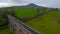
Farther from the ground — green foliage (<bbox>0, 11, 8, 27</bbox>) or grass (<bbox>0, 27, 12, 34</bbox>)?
green foliage (<bbox>0, 11, 8, 27</bbox>)

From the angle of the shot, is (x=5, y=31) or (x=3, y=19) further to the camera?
(x=3, y=19)

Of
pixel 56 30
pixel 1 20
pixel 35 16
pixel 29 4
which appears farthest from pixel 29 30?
pixel 29 4

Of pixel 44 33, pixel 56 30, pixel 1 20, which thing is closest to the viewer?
pixel 44 33

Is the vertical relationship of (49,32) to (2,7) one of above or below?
below

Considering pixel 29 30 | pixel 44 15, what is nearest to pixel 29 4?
pixel 44 15

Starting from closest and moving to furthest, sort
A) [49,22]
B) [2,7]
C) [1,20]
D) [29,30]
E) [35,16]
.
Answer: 1. [29,30]
2. [1,20]
3. [49,22]
4. [35,16]
5. [2,7]

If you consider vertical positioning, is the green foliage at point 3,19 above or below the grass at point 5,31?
above

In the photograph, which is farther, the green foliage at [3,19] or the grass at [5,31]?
the green foliage at [3,19]

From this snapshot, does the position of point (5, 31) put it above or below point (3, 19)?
below

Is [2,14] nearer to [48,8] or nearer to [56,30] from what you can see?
[56,30]

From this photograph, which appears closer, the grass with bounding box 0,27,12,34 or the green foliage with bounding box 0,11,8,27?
the grass with bounding box 0,27,12,34

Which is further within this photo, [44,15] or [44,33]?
[44,15]
